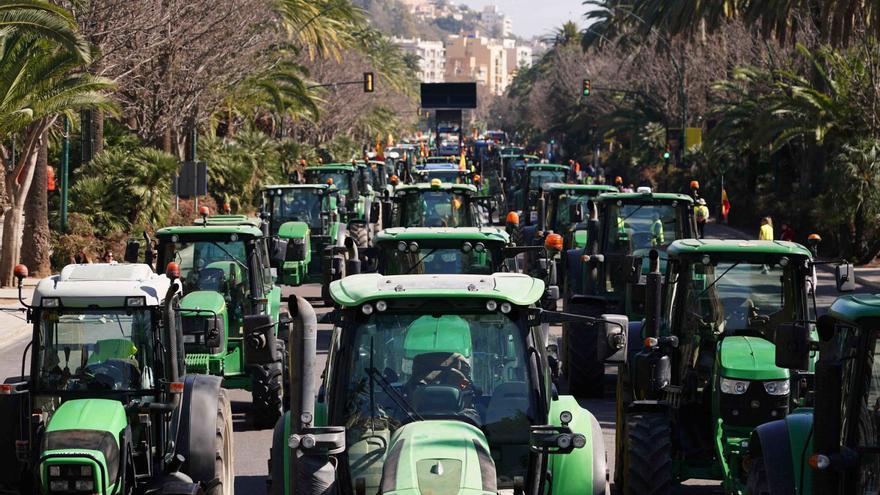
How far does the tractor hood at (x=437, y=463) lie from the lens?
694 centimetres

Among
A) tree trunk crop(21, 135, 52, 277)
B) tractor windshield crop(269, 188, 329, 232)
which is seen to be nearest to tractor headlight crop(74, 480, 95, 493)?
tractor windshield crop(269, 188, 329, 232)

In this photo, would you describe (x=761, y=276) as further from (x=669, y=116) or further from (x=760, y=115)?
(x=669, y=116)

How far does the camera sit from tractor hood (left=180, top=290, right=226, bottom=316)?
15.7m

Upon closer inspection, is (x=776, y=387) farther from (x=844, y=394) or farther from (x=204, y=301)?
(x=204, y=301)

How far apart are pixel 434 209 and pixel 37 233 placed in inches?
468

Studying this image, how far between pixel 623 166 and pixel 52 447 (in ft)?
210

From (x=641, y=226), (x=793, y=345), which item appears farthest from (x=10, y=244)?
(x=793, y=345)

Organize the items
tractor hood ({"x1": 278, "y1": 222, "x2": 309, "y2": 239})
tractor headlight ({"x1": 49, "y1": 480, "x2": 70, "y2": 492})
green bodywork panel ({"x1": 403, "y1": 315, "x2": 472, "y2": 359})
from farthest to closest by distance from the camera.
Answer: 1. tractor hood ({"x1": 278, "y1": 222, "x2": 309, "y2": 239})
2. tractor headlight ({"x1": 49, "y1": 480, "x2": 70, "y2": 492})
3. green bodywork panel ({"x1": 403, "y1": 315, "x2": 472, "y2": 359})

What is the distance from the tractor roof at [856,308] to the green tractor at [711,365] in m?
2.75

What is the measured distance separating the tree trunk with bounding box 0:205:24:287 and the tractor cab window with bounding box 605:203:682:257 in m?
15.6

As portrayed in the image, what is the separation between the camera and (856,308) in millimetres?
7953

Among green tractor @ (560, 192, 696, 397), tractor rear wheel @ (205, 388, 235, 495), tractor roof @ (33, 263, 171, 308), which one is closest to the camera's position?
tractor roof @ (33, 263, 171, 308)

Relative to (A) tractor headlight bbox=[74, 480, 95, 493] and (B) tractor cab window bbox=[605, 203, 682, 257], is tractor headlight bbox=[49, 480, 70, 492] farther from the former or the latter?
(B) tractor cab window bbox=[605, 203, 682, 257]

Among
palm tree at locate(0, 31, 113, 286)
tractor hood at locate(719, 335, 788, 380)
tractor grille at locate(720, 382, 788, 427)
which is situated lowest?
tractor grille at locate(720, 382, 788, 427)
